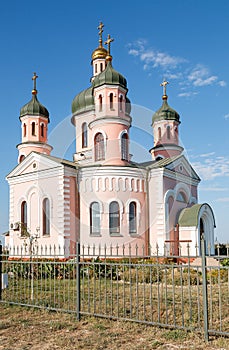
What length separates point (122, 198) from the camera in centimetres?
1880

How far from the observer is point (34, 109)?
24922mm

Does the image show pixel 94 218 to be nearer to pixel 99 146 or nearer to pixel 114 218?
pixel 114 218

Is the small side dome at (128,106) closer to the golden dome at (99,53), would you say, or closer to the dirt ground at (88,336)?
the golden dome at (99,53)

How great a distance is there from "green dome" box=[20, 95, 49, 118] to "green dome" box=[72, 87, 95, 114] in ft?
6.37

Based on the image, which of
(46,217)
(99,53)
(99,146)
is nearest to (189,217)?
(99,146)

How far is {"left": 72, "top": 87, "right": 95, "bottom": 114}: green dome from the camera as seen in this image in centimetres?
2462

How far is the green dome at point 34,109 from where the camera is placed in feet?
81.7

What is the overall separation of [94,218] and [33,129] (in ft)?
29.4

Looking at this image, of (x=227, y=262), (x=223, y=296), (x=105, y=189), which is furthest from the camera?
(x=105, y=189)

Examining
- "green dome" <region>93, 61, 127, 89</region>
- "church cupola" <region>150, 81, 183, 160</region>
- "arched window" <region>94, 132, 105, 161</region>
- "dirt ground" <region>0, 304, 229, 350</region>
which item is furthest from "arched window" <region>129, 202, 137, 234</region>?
"dirt ground" <region>0, 304, 229, 350</region>

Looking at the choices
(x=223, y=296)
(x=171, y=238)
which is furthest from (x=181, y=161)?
(x=223, y=296)

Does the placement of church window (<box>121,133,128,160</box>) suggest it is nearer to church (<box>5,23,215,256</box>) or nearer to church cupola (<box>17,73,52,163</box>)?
church (<box>5,23,215,256</box>)

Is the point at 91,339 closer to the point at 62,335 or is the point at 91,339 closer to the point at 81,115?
the point at 62,335

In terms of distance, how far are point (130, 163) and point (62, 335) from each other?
1517 cm
